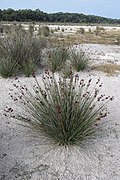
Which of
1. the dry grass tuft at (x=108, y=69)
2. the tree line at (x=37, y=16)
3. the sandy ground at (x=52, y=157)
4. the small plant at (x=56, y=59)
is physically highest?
the sandy ground at (x=52, y=157)

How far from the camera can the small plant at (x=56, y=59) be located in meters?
9.57

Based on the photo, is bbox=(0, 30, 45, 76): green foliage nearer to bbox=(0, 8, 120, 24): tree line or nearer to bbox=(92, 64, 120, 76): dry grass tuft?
bbox=(92, 64, 120, 76): dry grass tuft

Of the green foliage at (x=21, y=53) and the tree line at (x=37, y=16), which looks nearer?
the green foliage at (x=21, y=53)

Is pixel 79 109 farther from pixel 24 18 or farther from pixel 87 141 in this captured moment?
pixel 24 18

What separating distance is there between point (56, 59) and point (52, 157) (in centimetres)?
541

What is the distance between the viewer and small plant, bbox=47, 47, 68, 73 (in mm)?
9570

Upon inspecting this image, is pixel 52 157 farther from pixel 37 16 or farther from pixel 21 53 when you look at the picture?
pixel 37 16

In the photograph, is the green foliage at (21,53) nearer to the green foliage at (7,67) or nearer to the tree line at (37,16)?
the green foliage at (7,67)

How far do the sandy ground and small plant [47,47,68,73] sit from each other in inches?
161

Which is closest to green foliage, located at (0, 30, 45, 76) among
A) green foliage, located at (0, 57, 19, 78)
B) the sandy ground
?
green foliage, located at (0, 57, 19, 78)

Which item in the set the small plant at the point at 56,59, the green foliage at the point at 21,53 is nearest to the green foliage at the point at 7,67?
the green foliage at the point at 21,53

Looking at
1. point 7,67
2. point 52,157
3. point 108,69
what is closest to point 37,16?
point 108,69

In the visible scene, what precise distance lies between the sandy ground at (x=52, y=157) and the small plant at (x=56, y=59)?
409cm

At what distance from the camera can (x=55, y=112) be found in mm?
4895
